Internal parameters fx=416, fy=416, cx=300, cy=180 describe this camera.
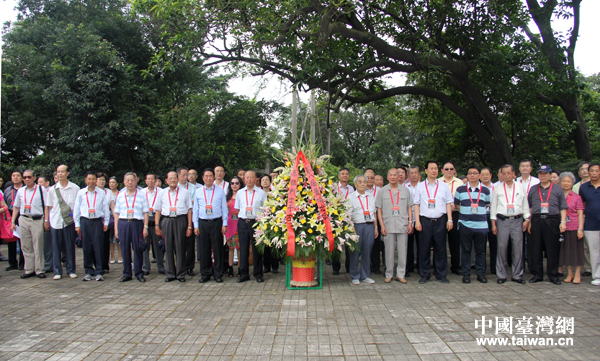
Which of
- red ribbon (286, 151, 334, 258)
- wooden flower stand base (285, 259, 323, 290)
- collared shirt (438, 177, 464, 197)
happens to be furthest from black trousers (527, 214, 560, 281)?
wooden flower stand base (285, 259, 323, 290)

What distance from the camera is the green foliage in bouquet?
20.0 ft

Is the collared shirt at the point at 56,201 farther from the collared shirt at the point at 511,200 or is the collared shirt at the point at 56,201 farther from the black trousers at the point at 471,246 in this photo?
the collared shirt at the point at 511,200

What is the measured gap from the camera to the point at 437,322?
4629 millimetres

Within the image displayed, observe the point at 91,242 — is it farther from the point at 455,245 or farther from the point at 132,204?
the point at 455,245

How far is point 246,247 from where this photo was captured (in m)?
6.86

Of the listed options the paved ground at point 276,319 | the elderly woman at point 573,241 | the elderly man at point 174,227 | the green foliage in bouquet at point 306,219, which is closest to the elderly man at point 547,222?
the elderly woman at point 573,241

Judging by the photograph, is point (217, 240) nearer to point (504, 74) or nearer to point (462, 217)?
point (462, 217)

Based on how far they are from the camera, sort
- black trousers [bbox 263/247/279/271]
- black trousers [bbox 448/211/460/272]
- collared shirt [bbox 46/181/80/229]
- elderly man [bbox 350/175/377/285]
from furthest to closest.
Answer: black trousers [bbox 263/247/279/271], black trousers [bbox 448/211/460/272], collared shirt [bbox 46/181/80/229], elderly man [bbox 350/175/377/285]

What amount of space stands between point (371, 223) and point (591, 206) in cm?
343

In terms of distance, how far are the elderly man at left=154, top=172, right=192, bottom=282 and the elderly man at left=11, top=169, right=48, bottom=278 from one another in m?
2.23

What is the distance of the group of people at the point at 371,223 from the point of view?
21.5 ft

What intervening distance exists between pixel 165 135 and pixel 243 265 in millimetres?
11006

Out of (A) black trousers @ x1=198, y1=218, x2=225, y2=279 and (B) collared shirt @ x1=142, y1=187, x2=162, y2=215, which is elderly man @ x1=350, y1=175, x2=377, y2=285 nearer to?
(A) black trousers @ x1=198, y1=218, x2=225, y2=279

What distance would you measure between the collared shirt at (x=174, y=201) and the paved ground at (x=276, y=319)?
119 cm
